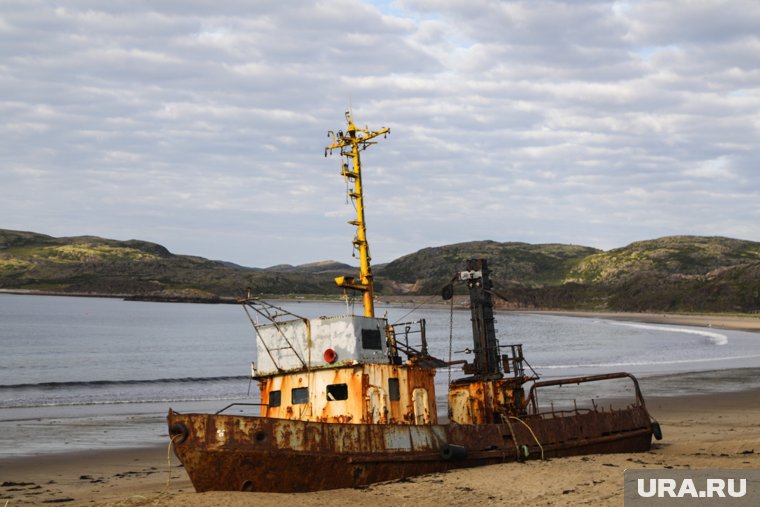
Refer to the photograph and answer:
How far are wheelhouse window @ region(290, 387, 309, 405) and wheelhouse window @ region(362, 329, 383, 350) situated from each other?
1.52m

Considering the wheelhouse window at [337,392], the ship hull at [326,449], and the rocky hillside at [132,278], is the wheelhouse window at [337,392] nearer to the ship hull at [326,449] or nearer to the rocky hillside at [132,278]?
the ship hull at [326,449]

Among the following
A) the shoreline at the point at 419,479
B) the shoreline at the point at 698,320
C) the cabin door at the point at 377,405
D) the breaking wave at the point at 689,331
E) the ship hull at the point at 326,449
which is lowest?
the breaking wave at the point at 689,331

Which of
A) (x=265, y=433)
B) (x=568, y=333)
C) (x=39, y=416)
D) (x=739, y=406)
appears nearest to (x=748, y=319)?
(x=568, y=333)

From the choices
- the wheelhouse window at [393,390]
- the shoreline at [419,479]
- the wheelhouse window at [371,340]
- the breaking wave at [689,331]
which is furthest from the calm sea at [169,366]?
the shoreline at [419,479]

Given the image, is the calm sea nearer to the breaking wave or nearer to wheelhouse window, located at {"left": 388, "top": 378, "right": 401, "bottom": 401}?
the breaking wave

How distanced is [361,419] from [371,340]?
1640 millimetres

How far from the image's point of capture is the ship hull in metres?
13.5

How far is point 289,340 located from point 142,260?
623 ft

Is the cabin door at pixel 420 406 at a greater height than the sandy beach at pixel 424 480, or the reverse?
the cabin door at pixel 420 406

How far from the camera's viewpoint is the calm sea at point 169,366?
2738cm

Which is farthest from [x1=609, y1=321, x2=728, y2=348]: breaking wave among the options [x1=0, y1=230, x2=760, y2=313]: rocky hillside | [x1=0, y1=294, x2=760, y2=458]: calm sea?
[x1=0, y1=230, x2=760, y2=313]: rocky hillside

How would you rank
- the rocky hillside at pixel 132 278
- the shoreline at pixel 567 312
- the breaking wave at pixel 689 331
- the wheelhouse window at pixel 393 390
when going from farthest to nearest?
1. the rocky hillside at pixel 132 278
2. the shoreline at pixel 567 312
3. the breaking wave at pixel 689 331
4. the wheelhouse window at pixel 393 390

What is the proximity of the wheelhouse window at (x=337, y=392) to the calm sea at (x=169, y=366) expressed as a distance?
5.91 feet

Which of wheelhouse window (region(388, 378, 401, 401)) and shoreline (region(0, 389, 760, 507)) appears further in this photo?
wheelhouse window (region(388, 378, 401, 401))
